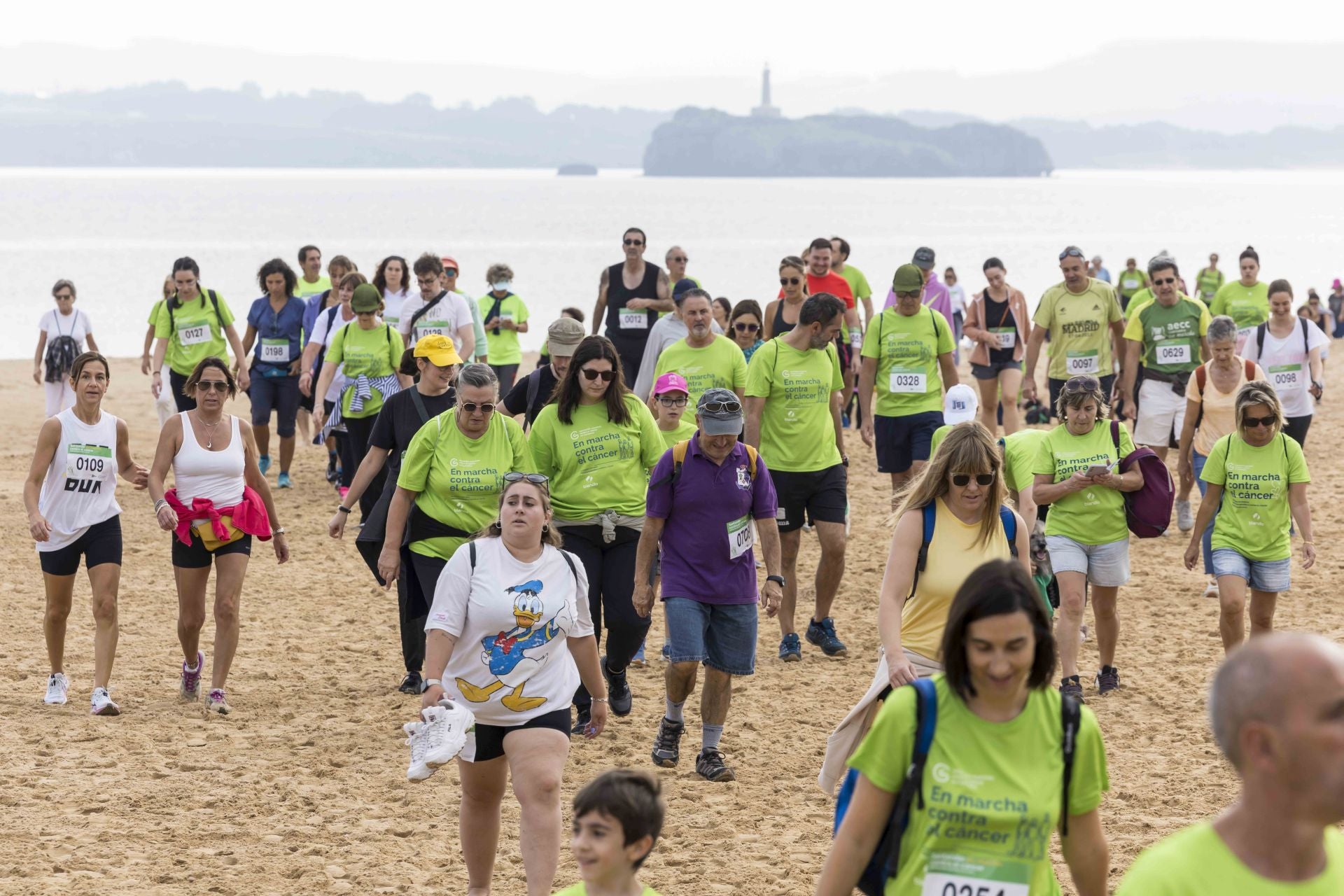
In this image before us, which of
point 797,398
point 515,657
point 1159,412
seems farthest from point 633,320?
point 515,657

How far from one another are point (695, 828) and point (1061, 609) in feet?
8.18

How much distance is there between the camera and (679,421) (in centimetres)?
846

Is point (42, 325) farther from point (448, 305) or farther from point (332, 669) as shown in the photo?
point (332, 669)

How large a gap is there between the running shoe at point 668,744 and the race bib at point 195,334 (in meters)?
7.71

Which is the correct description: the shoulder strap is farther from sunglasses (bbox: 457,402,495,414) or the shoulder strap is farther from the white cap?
the white cap

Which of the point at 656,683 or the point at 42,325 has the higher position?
the point at 42,325

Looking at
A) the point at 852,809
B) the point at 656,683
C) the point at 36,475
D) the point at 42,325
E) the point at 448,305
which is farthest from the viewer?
the point at 42,325

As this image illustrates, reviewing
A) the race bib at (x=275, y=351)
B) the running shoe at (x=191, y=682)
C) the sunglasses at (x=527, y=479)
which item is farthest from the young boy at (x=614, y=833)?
the race bib at (x=275, y=351)

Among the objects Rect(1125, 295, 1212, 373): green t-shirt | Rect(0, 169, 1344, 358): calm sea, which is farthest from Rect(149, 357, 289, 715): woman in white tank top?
Rect(0, 169, 1344, 358): calm sea

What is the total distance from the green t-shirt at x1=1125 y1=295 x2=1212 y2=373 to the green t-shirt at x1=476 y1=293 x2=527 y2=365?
6.47 meters

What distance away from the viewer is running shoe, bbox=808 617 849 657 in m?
9.41

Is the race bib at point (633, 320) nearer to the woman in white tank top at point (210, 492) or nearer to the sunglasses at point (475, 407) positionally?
the woman in white tank top at point (210, 492)

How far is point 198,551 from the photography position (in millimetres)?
7961

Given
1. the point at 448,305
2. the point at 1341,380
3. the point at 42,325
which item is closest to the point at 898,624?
the point at 448,305
